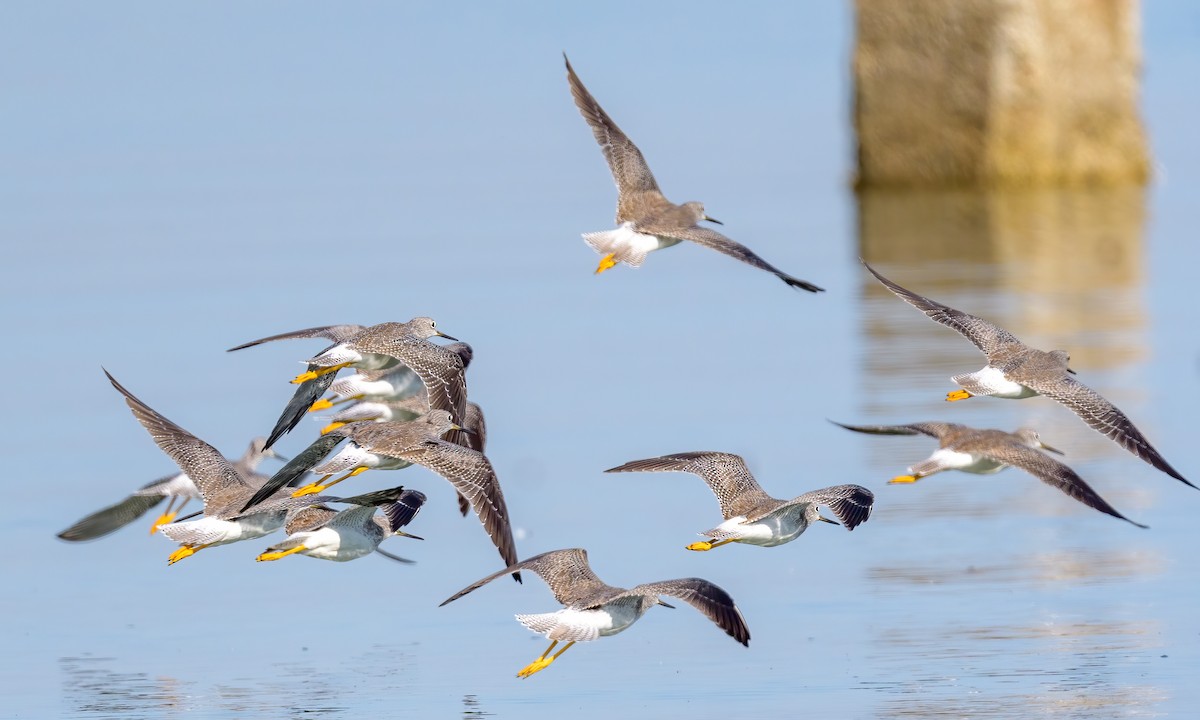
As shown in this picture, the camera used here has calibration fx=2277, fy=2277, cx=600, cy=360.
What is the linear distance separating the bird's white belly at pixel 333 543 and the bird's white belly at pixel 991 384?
2.97 meters

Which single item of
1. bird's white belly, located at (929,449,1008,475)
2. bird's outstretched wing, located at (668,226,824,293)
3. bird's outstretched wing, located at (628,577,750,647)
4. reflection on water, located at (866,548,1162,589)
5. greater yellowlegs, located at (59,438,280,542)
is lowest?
reflection on water, located at (866,548,1162,589)

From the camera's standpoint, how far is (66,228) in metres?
28.1

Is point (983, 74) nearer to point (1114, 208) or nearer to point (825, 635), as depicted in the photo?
point (1114, 208)

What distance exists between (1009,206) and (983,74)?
1727 mm

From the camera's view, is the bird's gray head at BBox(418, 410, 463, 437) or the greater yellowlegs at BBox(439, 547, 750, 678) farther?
the bird's gray head at BBox(418, 410, 463, 437)

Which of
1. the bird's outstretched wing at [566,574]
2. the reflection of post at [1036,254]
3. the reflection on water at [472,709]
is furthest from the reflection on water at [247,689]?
the reflection of post at [1036,254]

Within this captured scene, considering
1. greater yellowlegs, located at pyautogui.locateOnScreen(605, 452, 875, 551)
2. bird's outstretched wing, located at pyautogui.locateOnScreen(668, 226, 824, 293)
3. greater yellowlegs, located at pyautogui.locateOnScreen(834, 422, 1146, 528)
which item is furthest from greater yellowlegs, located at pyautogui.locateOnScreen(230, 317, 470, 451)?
greater yellowlegs, located at pyautogui.locateOnScreen(834, 422, 1146, 528)

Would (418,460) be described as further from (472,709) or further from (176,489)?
(176,489)

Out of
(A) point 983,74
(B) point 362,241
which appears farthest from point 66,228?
(A) point 983,74

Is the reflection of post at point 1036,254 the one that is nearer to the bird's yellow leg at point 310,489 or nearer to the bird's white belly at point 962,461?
the bird's white belly at point 962,461

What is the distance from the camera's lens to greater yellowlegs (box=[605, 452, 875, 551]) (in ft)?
33.0

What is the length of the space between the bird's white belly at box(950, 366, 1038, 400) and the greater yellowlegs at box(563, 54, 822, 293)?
1.03 metres

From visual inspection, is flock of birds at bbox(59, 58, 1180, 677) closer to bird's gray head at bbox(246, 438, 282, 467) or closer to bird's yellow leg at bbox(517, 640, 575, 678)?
bird's yellow leg at bbox(517, 640, 575, 678)

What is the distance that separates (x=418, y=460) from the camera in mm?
10469
